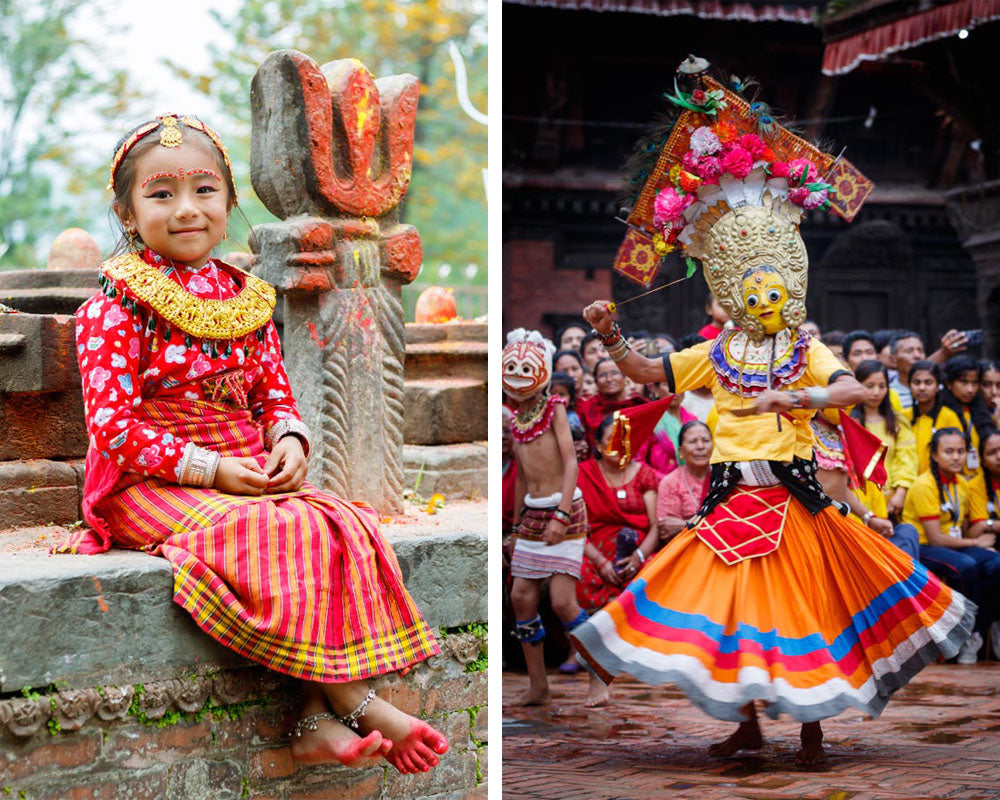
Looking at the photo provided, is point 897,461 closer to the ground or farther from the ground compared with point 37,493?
closer to the ground

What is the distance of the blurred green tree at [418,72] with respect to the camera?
17703 millimetres

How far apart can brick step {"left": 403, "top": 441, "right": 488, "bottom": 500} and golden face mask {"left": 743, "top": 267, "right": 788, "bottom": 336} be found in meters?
1.39

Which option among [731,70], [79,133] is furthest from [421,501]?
[79,133]

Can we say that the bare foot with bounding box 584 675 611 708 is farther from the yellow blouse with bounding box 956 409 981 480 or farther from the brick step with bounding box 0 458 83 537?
the yellow blouse with bounding box 956 409 981 480

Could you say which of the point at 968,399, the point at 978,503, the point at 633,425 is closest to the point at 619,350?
the point at 633,425

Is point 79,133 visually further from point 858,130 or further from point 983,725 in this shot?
point 983,725

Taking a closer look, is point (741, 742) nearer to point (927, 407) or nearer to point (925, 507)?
point (925, 507)

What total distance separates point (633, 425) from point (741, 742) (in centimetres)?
132

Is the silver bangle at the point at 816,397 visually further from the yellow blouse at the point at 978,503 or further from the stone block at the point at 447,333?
the yellow blouse at the point at 978,503

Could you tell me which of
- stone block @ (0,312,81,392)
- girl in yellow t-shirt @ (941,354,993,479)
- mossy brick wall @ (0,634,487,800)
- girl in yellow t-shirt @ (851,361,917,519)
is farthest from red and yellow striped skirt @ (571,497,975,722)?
girl in yellow t-shirt @ (941,354,993,479)

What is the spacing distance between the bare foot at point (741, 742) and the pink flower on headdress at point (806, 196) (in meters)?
1.93

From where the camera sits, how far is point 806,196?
17.3ft

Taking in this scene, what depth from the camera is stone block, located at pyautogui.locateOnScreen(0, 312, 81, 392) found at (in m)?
4.42

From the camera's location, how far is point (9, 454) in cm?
452
